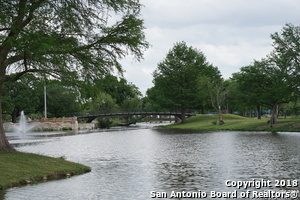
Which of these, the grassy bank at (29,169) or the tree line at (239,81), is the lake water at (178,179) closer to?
the grassy bank at (29,169)

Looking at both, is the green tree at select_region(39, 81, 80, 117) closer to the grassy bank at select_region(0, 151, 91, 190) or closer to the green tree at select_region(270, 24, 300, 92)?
the green tree at select_region(270, 24, 300, 92)

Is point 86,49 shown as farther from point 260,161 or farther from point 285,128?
point 285,128

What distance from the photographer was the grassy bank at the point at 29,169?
16953 mm

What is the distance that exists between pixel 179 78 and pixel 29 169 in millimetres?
73961

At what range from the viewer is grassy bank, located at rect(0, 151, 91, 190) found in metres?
17.0

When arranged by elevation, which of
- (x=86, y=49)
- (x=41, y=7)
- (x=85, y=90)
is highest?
(x=41, y=7)

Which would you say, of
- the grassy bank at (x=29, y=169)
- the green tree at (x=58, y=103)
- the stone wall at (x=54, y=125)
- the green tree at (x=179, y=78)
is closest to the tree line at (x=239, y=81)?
the green tree at (x=179, y=78)

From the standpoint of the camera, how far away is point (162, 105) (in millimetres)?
92750

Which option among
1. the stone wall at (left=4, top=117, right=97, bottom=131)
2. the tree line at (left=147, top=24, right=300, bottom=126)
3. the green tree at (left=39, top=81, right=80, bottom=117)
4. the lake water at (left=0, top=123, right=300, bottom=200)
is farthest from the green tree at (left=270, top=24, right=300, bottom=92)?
the green tree at (left=39, top=81, right=80, bottom=117)

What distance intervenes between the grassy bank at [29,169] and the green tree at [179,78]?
6873cm

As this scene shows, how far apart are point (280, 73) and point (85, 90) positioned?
41048mm

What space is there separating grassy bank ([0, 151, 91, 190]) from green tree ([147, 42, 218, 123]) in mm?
68733

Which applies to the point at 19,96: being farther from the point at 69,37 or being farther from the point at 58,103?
the point at 69,37

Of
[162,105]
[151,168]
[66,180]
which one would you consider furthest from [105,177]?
[162,105]
